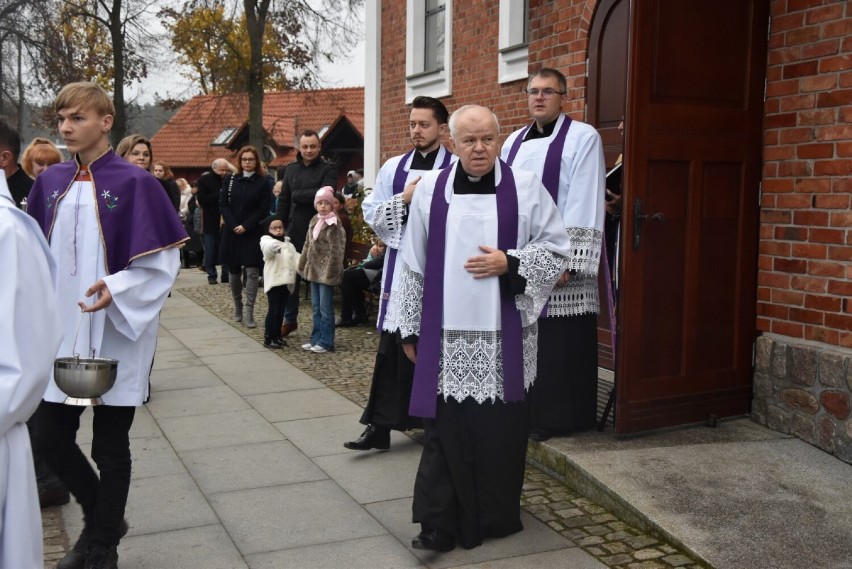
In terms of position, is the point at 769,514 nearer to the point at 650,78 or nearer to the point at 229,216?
the point at 650,78

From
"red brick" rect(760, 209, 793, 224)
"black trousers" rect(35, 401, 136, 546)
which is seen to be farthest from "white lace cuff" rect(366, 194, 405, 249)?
"red brick" rect(760, 209, 793, 224)

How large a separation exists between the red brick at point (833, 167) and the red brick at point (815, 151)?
38mm

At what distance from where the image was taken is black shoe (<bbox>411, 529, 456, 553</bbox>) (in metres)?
4.23

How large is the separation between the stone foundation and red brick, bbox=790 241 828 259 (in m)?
0.48

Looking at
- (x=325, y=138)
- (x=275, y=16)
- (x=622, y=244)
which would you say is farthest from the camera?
(x=325, y=138)

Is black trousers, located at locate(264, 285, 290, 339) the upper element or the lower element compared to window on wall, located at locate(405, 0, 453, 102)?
lower

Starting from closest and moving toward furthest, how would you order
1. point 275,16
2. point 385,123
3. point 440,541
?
point 440,541 < point 385,123 < point 275,16

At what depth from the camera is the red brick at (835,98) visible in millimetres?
5145

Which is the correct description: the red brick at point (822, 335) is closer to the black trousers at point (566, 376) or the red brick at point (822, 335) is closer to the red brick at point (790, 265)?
the red brick at point (790, 265)

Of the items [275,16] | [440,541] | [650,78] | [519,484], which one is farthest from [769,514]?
[275,16]

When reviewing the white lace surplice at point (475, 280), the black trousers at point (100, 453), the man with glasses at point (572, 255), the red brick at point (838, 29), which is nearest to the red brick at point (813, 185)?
the red brick at point (838, 29)

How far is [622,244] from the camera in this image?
536 cm

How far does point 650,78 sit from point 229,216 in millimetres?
6065

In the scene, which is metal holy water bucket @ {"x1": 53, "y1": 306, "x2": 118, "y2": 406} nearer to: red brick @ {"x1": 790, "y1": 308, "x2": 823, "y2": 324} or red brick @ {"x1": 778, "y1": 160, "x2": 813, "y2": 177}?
red brick @ {"x1": 790, "y1": 308, "x2": 823, "y2": 324}
